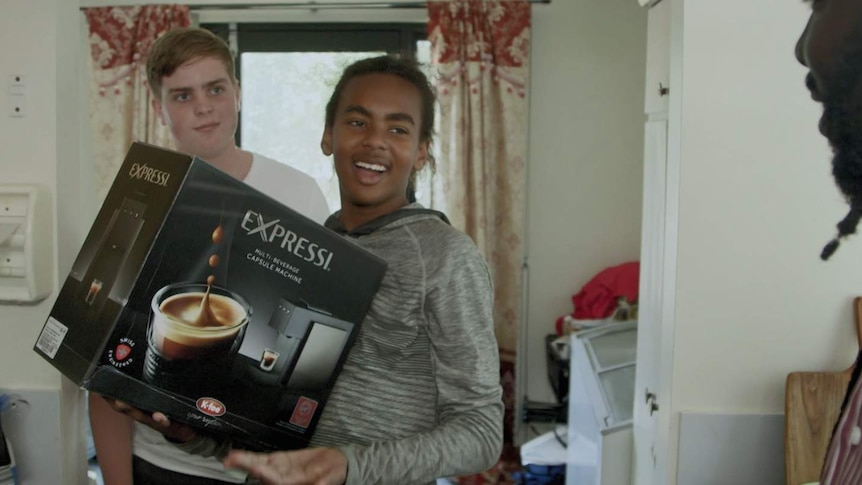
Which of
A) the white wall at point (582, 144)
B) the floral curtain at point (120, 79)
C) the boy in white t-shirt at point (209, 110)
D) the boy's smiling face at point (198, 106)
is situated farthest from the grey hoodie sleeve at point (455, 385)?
the floral curtain at point (120, 79)

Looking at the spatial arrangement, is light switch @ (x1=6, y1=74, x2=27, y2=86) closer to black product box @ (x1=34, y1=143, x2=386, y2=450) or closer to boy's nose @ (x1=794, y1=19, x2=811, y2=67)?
black product box @ (x1=34, y1=143, x2=386, y2=450)

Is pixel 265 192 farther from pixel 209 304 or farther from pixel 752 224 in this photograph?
pixel 752 224

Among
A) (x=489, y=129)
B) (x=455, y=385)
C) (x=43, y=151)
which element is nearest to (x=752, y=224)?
(x=455, y=385)

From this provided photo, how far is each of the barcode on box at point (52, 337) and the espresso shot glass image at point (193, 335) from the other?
4.7 inches

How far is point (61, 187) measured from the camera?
44.7 inches

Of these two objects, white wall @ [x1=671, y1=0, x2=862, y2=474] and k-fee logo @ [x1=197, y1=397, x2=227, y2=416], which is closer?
k-fee logo @ [x1=197, y1=397, x2=227, y2=416]

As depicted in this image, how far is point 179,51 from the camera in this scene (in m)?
1.22

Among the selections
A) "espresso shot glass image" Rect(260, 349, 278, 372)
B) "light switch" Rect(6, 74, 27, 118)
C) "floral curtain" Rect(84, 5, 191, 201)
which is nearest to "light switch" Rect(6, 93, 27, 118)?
"light switch" Rect(6, 74, 27, 118)

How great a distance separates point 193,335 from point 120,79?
9.28 feet

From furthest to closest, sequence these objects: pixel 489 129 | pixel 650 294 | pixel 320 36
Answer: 1. pixel 320 36
2. pixel 489 129
3. pixel 650 294

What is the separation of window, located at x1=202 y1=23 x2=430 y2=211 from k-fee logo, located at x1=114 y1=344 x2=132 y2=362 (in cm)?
261

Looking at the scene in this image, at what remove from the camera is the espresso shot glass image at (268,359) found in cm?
83

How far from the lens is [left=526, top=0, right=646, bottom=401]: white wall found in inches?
129

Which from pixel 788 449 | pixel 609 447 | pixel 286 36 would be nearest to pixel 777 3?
pixel 788 449
